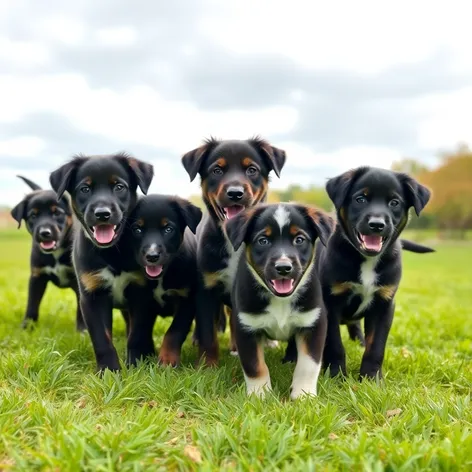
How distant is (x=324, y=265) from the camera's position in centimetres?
462

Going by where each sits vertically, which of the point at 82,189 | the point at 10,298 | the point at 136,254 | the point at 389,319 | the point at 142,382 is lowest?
the point at 10,298

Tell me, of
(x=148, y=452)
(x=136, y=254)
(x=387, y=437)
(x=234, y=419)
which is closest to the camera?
(x=148, y=452)

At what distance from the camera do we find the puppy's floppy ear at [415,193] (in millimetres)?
4379

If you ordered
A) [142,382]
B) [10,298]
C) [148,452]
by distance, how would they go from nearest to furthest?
[148,452], [142,382], [10,298]

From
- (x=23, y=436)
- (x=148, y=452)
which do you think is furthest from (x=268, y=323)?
(x=23, y=436)

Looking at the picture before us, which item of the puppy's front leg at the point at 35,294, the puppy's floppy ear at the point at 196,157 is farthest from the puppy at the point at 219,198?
the puppy's front leg at the point at 35,294

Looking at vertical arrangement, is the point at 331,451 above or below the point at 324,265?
below

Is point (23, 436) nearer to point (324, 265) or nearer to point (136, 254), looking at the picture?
point (136, 254)

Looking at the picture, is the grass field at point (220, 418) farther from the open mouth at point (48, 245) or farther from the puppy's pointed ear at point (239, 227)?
the open mouth at point (48, 245)

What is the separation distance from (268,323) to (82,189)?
1.94 m

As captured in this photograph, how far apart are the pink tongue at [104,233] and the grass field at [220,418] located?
1.04 m

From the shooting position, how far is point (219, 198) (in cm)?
467

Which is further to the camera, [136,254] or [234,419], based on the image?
[136,254]

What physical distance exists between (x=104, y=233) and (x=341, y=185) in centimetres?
196
